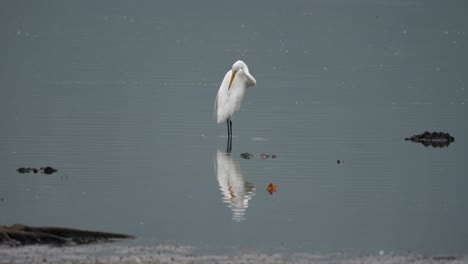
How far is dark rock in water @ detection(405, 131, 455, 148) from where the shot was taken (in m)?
19.3

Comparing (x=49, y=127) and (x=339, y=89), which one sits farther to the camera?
(x=339, y=89)

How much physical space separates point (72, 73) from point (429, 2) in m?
51.2

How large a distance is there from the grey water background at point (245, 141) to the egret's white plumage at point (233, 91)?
46cm

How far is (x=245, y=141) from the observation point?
62.9 ft

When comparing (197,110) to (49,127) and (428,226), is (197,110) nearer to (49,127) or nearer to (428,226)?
(49,127)

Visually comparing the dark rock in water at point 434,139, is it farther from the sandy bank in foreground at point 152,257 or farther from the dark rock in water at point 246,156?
the sandy bank in foreground at point 152,257

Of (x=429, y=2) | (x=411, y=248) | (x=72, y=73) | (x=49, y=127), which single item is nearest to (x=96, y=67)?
(x=72, y=73)

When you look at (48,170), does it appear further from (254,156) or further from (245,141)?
(245,141)

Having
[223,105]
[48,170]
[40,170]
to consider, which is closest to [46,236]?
[48,170]

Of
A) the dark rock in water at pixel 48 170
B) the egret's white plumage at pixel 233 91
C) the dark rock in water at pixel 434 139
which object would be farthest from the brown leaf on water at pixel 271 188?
the dark rock in water at pixel 434 139

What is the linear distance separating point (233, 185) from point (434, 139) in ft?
18.8

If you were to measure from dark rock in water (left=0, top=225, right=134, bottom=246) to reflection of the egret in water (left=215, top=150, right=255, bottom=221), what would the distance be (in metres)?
2.26

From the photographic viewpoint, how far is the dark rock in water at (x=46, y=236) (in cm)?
1050

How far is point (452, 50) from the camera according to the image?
4053 cm
